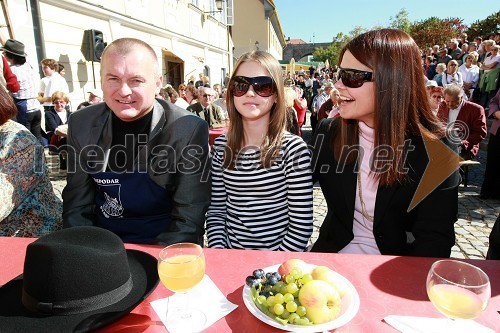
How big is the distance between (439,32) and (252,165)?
A: 26.9 metres

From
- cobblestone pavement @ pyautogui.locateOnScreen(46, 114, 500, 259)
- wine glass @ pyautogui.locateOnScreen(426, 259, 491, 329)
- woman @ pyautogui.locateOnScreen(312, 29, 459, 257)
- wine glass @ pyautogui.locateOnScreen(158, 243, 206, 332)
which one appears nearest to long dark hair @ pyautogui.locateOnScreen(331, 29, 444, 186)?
woman @ pyautogui.locateOnScreen(312, 29, 459, 257)

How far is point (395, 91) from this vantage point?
1808mm

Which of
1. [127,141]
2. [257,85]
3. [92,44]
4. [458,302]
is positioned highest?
[92,44]

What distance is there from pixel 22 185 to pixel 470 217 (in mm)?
5193

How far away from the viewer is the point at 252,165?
2.14m

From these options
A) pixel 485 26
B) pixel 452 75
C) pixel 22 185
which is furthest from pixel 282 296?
pixel 485 26

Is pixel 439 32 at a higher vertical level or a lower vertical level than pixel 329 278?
higher

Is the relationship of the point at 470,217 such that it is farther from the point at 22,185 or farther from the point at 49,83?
the point at 49,83

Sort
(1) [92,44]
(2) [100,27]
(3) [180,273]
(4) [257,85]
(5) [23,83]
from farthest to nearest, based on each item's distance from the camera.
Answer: (2) [100,27] < (1) [92,44] < (5) [23,83] < (4) [257,85] < (3) [180,273]

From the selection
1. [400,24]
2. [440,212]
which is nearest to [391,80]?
[440,212]

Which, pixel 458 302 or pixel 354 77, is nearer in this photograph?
pixel 458 302

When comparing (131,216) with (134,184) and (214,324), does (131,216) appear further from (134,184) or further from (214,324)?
(214,324)

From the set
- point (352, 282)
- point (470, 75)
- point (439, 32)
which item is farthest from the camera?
point (439, 32)

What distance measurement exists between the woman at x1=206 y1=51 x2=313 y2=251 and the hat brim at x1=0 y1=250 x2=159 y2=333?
918mm
